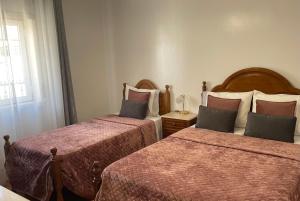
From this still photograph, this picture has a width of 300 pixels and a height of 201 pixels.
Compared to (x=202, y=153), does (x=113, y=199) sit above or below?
below

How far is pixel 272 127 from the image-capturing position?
97.7 inches

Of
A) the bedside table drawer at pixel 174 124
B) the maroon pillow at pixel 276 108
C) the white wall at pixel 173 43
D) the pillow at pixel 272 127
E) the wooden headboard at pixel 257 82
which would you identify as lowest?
the bedside table drawer at pixel 174 124

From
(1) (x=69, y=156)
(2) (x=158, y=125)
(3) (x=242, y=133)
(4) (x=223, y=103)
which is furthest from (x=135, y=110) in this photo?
(3) (x=242, y=133)

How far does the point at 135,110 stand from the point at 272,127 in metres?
1.79

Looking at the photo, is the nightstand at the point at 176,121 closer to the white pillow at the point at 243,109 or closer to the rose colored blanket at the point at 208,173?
the white pillow at the point at 243,109

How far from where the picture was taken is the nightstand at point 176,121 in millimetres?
3385

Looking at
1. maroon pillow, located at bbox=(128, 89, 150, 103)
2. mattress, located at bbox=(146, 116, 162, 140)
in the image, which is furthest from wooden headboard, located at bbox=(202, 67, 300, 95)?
maroon pillow, located at bbox=(128, 89, 150, 103)

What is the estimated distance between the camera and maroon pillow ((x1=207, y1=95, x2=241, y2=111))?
9.57 feet

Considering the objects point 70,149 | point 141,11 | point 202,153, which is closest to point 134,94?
point 141,11

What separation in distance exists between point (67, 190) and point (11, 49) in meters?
1.88

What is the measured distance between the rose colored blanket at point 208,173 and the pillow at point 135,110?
119 cm

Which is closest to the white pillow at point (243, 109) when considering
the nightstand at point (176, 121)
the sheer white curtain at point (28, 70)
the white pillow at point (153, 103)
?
the nightstand at point (176, 121)

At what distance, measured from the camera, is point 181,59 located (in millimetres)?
3670

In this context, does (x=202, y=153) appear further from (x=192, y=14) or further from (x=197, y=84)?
(x=192, y=14)
